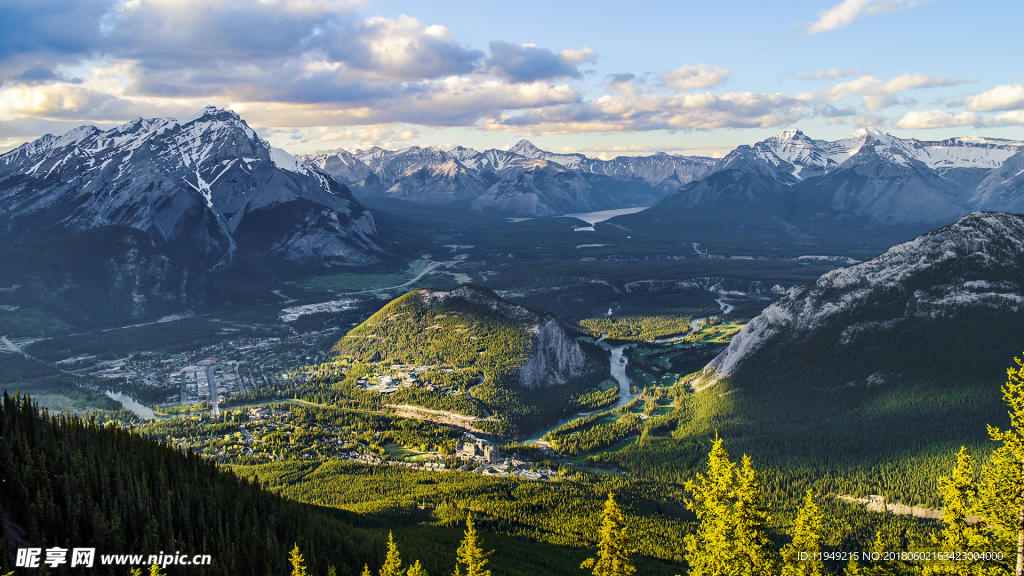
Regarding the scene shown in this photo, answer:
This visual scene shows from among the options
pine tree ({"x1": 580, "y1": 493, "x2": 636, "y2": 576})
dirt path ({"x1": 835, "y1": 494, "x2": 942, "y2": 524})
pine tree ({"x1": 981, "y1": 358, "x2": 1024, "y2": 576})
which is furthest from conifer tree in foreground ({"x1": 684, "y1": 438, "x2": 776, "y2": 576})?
dirt path ({"x1": 835, "y1": 494, "x2": 942, "y2": 524})

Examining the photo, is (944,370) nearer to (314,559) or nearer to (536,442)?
(536,442)

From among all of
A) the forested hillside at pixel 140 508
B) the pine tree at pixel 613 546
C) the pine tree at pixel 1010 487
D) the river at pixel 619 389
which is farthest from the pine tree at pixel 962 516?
Result: the river at pixel 619 389

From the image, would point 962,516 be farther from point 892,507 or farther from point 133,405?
point 133,405

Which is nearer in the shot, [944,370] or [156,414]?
[944,370]

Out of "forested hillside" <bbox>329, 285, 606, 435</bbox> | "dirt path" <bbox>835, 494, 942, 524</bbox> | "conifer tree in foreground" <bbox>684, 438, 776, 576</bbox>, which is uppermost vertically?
"conifer tree in foreground" <bbox>684, 438, 776, 576</bbox>

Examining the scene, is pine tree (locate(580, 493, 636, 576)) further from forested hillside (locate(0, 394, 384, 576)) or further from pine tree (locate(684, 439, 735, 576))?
forested hillside (locate(0, 394, 384, 576))

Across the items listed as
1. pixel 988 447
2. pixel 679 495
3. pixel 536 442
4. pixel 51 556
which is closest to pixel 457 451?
pixel 536 442
